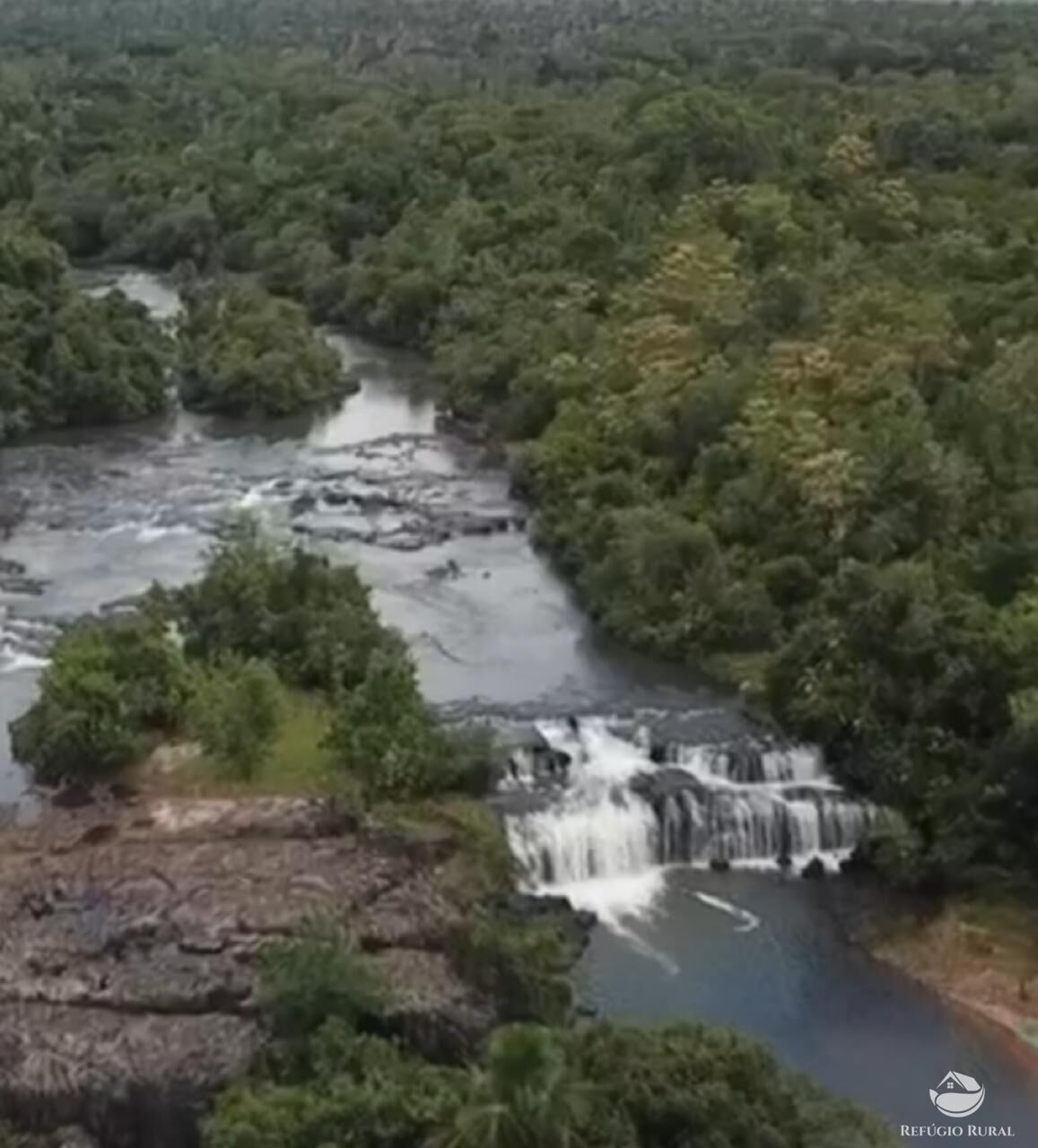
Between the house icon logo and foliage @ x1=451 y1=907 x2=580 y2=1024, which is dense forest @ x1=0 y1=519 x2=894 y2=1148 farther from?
the house icon logo

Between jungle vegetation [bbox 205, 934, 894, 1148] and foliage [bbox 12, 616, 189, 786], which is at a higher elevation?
jungle vegetation [bbox 205, 934, 894, 1148]

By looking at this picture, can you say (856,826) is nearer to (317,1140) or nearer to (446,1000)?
(446,1000)

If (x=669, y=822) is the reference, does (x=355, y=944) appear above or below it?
above

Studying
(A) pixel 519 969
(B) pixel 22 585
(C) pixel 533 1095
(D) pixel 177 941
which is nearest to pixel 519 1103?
(C) pixel 533 1095

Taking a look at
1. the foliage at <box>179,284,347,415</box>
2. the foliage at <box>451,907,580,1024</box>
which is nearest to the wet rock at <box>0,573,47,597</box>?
the foliage at <box>179,284,347,415</box>

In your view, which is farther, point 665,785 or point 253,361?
point 253,361

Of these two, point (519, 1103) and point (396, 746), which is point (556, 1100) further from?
point (396, 746)

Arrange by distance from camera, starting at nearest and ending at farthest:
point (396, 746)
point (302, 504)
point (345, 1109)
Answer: point (345, 1109), point (396, 746), point (302, 504)
